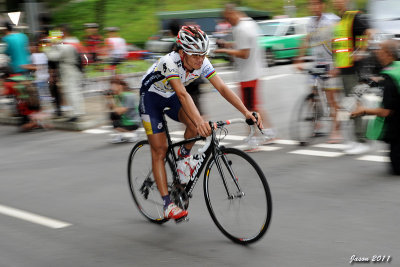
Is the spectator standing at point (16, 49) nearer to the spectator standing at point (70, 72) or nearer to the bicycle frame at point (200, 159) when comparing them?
the spectator standing at point (70, 72)

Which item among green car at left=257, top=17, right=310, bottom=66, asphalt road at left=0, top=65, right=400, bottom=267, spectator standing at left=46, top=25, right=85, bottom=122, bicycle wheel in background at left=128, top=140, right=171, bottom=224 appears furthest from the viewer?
green car at left=257, top=17, right=310, bottom=66

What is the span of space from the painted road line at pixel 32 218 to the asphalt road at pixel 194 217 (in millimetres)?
12

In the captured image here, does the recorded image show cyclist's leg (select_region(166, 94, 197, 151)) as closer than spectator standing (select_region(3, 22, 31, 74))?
Yes

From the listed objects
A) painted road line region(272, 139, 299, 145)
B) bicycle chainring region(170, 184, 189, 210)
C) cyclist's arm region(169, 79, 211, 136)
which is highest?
cyclist's arm region(169, 79, 211, 136)

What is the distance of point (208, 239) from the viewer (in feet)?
16.5

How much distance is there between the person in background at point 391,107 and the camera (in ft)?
21.8

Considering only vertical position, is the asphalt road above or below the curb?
above

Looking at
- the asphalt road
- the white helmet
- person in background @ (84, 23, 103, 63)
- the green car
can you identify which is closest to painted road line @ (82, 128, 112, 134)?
the asphalt road

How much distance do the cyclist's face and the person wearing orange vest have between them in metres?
3.76

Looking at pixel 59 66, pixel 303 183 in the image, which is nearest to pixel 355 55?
pixel 303 183

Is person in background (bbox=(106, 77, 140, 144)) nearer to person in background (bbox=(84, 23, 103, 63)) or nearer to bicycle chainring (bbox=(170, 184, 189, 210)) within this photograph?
bicycle chainring (bbox=(170, 184, 189, 210))

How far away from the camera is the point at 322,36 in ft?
27.9

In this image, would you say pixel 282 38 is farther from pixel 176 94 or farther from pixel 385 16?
pixel 176 94

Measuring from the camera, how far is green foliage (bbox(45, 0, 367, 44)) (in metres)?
38.4
